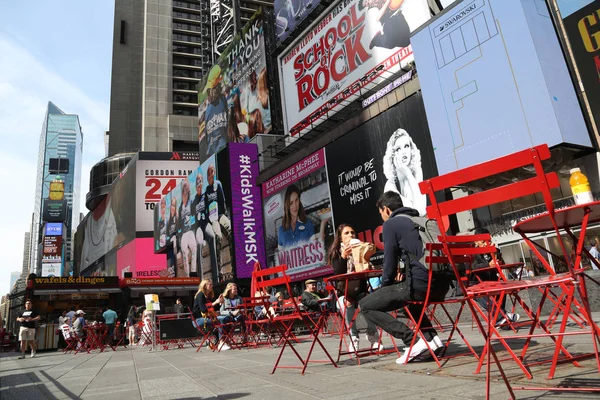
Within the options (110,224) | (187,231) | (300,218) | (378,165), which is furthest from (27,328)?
(110,224)

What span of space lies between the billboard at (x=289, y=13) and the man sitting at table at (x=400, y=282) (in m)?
24.8

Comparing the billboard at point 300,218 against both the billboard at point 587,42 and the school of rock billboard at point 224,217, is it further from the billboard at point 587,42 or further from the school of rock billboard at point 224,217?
the billboard at point 587,42

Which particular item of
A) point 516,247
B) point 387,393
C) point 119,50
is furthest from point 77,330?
point 119,50

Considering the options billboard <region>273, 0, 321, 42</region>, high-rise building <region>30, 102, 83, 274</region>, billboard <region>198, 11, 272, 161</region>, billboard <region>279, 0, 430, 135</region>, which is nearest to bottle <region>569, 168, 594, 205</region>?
billboard <region>279, 0, 430, 135</region>

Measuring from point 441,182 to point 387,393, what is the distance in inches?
55.6

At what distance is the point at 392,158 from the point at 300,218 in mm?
7537

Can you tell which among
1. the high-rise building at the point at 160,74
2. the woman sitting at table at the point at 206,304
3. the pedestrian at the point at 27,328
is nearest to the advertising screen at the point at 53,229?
the high-rise building at the point at 160,74

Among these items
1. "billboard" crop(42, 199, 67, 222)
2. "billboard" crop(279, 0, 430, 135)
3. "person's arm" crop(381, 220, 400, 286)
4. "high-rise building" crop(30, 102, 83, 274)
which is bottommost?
"person's arm" crop(381, 220, 400, 286)

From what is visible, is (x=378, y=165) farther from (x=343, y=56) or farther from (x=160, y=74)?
(x=160, y=74)

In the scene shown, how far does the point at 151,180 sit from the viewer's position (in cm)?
5912

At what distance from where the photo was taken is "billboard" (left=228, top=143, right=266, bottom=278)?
2761cm

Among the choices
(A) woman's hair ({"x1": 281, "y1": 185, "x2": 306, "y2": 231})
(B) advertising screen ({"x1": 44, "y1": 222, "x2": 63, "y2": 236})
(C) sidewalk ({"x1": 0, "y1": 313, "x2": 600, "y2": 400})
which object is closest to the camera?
(C) sidewalk ({"x1": 0, "y1": 313, "x2": 600, "y2": 400})

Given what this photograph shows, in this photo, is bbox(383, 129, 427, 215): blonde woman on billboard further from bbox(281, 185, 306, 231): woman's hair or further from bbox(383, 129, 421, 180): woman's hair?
bbox(281, 185, 306, 231): woman's hair

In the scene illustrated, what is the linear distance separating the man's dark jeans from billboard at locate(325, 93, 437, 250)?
12.8 m
